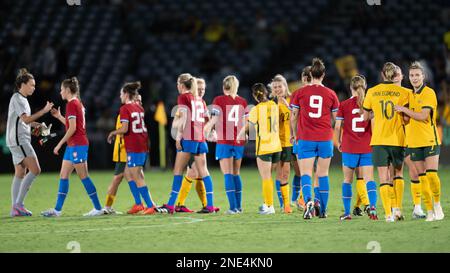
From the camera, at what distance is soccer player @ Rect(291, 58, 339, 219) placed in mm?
11984

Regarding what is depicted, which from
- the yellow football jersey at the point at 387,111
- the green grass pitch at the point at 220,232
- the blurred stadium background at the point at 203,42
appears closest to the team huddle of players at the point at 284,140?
the yellow football jersey at the point at 387,111

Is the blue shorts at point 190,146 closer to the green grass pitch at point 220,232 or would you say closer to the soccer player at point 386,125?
the green grass pitch at point 220,232

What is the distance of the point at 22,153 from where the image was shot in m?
13.4

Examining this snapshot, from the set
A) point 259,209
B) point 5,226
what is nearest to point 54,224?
point 5,226

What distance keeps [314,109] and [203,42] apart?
683 inches

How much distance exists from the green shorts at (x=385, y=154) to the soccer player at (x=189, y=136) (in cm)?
279

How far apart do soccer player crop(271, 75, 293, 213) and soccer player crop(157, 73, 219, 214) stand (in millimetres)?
1018

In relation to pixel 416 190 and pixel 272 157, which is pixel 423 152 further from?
pixel 272 157

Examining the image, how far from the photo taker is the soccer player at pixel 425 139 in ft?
37.4

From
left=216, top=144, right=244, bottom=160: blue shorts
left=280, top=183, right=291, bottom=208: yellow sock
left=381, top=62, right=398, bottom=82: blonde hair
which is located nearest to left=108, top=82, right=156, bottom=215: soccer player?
left=216, top=144, right=244, bottom=160: blue shorts

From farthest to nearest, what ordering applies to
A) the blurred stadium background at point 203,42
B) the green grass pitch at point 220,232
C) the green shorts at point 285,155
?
the blurred stadium background at point 203,42 → the green shorts at point 285,155 → the green grass pitch at point 220,232

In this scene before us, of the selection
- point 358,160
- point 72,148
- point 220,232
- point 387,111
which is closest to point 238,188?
point 358,160

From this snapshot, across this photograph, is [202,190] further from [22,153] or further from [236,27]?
[236,27]
